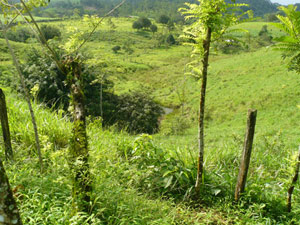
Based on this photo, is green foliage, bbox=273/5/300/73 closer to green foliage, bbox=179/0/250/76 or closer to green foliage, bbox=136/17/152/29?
green foliage, bbox=179/0/250/76

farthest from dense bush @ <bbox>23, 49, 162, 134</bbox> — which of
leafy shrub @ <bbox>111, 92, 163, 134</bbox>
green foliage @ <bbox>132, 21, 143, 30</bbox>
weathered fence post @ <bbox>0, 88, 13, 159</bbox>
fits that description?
green foliage @ <bbox>132, 21, 143, 30</bbox>

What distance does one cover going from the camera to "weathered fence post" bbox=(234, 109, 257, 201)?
10.8ft

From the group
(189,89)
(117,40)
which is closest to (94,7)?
(117,40)

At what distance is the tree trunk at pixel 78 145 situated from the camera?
8.84 feet

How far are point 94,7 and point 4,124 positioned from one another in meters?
202

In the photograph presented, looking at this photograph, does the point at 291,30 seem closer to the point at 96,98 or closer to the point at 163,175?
the point at 163,175

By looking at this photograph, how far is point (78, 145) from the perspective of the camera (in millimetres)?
2771

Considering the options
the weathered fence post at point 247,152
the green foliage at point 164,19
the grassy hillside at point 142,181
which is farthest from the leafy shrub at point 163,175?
the green foliage at point 164,19

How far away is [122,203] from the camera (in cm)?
307

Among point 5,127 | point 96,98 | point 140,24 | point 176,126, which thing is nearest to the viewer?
point 5,127

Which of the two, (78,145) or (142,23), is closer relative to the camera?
(78,145)

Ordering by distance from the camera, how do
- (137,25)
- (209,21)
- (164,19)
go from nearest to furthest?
(209,21)
(137,25)
(164,19)

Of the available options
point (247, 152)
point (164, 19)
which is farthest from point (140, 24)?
point (247, 152)

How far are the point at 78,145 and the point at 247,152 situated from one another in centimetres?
235
